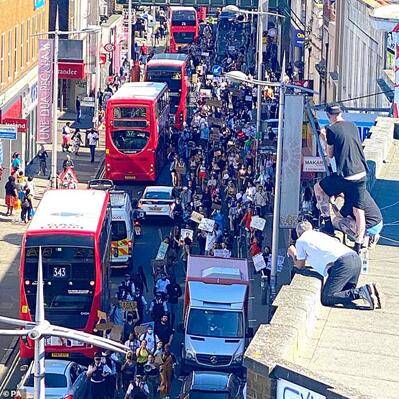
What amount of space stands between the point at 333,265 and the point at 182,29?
292 feet

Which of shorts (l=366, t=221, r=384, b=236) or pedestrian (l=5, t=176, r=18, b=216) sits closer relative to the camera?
shorts (l=366, t=221, r=384, b=236)

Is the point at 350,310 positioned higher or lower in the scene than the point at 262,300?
higher

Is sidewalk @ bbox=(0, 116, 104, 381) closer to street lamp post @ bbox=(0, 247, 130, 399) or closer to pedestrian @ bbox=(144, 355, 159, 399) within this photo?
pedestrian @ bbox=(144, 355, 159, 399)

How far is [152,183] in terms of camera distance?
5722 centimetres

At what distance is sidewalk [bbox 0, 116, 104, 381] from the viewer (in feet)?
125

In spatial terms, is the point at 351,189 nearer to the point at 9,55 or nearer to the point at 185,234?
the point at 185,234

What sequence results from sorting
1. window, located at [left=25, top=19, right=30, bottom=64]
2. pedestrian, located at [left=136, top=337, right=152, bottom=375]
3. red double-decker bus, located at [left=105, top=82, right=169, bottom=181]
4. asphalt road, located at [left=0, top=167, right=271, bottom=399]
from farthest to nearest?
window, located at [left=25, top=19, right=30, bottom=64]
red double-decker bus, located at [left=105, top=82, right=169, bottom=181]
asphalt road, located at [left=0, top=167, right=271, bottom=399]
pedestrian, located at [left=136, top=337, right=152, bottom=375]

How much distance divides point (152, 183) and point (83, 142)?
32.5ft

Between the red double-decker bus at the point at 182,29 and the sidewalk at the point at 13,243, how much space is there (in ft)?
129

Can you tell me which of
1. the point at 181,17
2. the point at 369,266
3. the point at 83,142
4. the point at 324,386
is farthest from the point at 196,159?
the point at 181,17

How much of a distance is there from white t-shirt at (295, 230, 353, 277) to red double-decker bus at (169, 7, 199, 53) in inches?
3387

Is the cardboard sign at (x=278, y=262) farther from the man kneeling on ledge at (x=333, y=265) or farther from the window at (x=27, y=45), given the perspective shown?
the window at (x=27, y=45)

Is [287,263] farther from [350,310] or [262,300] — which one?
[350,310]

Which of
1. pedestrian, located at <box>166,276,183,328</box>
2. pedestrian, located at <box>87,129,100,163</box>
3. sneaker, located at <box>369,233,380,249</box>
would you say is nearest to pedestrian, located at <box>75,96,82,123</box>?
pedestrian, located at <box>87,129,100,163</box>
